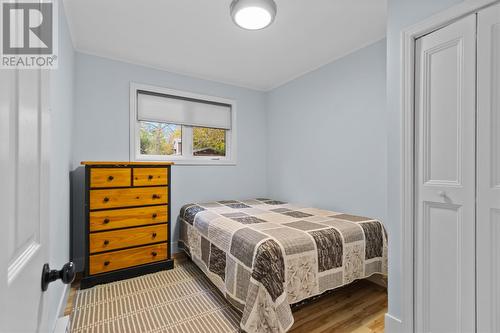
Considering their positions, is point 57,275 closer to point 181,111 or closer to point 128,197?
point 128,197

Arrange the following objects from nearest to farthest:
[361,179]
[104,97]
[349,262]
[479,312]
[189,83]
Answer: [479,312]
[349,262]
[361,179]
[104,97]
[189,83]

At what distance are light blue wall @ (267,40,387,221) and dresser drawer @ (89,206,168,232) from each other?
1848 millimetres

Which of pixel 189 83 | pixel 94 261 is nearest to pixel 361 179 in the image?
pixel 189 83

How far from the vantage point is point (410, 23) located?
1528 millimetres

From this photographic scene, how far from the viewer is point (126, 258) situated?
2471 mm

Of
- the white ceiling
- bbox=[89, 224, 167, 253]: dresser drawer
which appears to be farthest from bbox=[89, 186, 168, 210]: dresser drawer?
the white ceiling

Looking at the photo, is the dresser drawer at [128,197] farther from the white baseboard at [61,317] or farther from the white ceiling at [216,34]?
the white ceiling at [216,34]

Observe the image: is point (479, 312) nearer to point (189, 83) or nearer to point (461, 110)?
point (461, 110)

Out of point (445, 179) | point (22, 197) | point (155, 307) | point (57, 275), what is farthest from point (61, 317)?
point (445, 179)

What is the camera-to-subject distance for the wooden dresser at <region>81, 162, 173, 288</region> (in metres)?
2.32

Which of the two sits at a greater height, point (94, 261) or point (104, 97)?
point (104, 97)

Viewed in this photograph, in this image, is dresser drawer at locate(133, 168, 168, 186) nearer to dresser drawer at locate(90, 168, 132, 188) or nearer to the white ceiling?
dresser drawer at locate(90, 168, 132, 188)

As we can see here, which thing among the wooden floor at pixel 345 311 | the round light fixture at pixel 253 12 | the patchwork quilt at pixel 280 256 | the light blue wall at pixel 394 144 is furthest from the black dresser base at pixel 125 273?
the round light fixture at pixel 253 12

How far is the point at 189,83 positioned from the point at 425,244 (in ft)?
10.4
